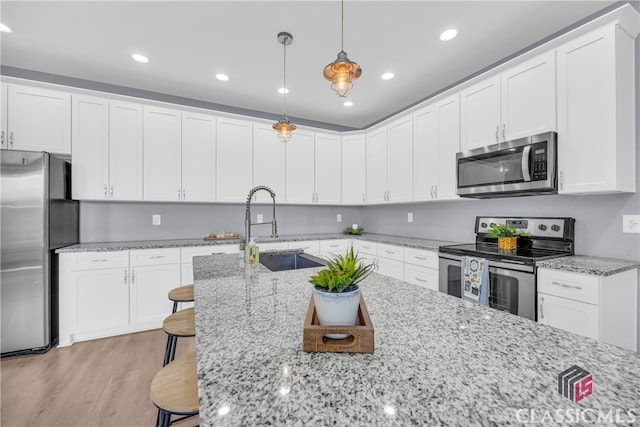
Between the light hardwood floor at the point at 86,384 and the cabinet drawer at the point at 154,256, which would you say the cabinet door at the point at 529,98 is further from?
the cabinet drawer at the point at 154,256

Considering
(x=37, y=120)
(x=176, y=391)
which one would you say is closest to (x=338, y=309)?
(x=176, y=391)

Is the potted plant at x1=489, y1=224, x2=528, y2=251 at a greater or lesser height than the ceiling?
lesser

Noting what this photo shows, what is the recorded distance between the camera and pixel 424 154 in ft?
11.0

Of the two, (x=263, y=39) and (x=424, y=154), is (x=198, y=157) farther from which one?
(x=424, y=154)

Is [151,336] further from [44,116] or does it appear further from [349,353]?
[349,353]

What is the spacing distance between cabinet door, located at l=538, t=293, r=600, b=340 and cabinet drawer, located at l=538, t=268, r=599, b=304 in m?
0.03

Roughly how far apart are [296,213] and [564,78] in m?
3.34

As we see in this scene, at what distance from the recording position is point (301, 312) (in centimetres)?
96

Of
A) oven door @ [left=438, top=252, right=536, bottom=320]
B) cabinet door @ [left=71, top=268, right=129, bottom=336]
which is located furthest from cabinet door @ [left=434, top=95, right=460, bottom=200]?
cabinet door @ [left=71, top=268, right=129, bottom=336]

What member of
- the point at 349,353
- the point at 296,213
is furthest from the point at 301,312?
the point at 296,213

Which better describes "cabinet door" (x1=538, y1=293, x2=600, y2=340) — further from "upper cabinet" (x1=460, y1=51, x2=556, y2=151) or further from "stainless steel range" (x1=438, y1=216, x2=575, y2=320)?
"upper cabinet" (x1=460, y1=51, x2=556, y2=151)

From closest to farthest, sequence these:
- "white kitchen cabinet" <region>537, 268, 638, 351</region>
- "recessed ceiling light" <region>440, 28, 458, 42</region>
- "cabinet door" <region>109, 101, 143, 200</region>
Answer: "white kitchen cabinet" <region>537, 268, 638, 351</region>
"recessed ceiling light" <region>440, 28, 458, 42</region>
"cabinet door" <region>109, 101, 143, 200</region>

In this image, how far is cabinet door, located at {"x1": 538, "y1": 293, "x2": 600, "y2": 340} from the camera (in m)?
1.74

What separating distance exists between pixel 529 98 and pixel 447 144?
0.82m
